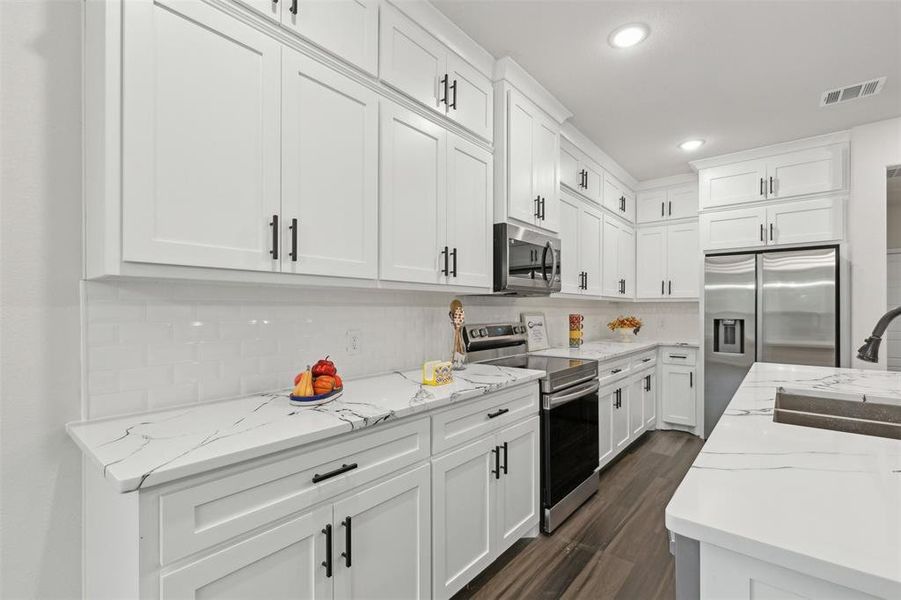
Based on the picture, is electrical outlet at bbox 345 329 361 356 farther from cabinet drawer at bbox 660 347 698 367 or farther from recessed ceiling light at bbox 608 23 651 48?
cabinet drawer at bbox 660 347 698 367

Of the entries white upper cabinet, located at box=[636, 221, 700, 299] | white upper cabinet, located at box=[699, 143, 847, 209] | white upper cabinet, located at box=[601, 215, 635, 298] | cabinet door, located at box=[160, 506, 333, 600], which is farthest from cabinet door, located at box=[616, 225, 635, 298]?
cabinet door, located at box=[160, 506, 333, 600]

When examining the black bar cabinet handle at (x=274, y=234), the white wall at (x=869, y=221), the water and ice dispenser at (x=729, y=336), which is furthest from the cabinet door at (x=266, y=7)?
the white wall at (x=869, y=221)

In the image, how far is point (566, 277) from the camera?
3.33 metres

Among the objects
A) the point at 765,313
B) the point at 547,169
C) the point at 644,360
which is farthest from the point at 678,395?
the point at 547,169

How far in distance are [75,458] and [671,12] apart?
298 cm

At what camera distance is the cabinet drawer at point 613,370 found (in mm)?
3082

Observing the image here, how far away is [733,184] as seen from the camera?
3916mm

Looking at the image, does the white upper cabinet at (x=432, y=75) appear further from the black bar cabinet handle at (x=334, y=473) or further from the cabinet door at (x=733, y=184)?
the cabinet door at (x=733, y=184)

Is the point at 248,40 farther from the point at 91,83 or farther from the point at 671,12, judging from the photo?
the point at 671,12

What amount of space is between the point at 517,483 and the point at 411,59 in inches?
82.9

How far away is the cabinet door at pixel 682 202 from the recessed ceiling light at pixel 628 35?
267cm

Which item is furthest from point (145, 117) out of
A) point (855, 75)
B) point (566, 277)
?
point (855, 75)

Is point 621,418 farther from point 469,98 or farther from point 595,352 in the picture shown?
point 469,98

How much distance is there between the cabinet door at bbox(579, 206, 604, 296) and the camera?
3.61 m
